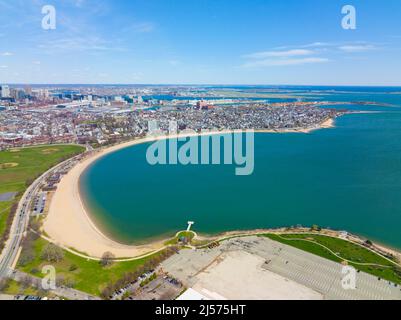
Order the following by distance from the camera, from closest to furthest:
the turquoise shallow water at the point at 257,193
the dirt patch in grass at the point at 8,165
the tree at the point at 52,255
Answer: the tree at the point at 52,255 → the turquoise shallow water at the point at 257,193 → the dirt patch in grass at the point at 8,165

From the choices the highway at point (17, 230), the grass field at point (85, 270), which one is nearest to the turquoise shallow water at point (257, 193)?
the grass field at point (85, 270)
